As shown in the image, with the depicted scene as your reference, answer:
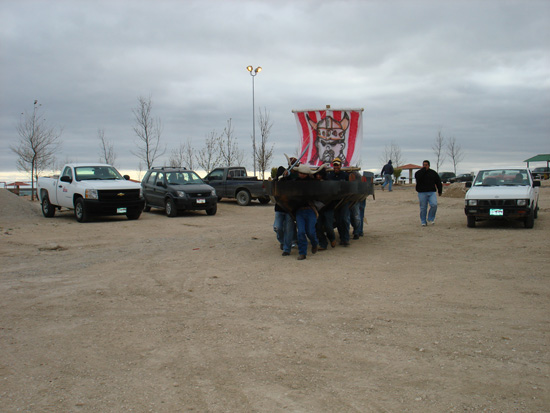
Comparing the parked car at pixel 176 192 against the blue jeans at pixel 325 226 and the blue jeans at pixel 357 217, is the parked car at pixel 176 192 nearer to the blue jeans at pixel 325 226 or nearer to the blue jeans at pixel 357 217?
the blue jeans at pixel 357 217

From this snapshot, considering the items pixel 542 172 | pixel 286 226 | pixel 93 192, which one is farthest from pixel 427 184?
pixel 542 172

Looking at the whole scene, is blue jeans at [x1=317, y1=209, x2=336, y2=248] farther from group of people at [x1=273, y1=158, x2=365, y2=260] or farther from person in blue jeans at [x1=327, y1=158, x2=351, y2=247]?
person in blue jeans at [x1=327, y1=158, x2=351, y2=247]

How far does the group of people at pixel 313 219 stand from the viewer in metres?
9.57

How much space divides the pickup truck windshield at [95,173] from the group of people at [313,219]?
9621mm

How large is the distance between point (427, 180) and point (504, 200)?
77.7 inches

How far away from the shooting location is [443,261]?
9.16 m

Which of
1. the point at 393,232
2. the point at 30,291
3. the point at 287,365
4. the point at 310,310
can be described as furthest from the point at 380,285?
the point at 393,232

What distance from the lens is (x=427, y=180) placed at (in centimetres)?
1390

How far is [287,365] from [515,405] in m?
1.77

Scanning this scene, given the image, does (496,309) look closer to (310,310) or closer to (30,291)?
(310,310)

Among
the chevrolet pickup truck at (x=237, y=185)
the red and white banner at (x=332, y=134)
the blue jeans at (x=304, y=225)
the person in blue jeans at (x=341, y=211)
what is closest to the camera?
the blue jeans at (x=304, y=225)

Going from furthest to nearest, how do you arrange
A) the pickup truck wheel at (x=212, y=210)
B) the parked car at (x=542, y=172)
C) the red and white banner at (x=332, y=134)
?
1. the parked car at (x=542, y=172)
2. the pickup truck wheel at (x=212, y=210)
3. the red and white banner at (x=332, y=134)

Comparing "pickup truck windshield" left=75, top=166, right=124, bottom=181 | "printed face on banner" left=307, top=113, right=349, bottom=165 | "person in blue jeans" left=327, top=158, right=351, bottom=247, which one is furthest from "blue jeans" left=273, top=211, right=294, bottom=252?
"pickup truck windshield" left=75, top=166, right=124, bottom=181

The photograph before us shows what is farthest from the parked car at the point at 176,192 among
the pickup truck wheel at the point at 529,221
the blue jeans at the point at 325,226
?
the pickup truck wheel at the point at 529,221
